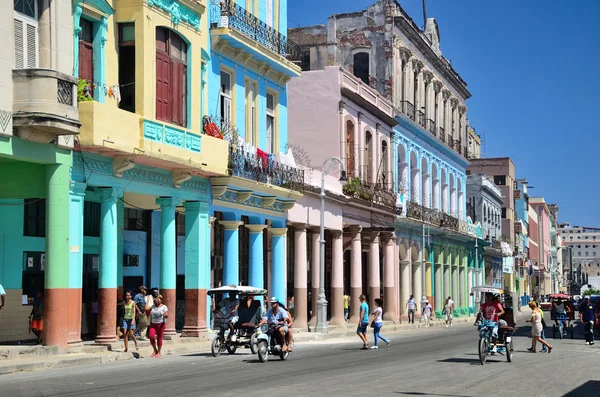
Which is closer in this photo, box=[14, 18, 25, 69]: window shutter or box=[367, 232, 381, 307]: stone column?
box=[14, 18, 25, 69]: window shutter

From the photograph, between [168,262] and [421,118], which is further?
[421,118]

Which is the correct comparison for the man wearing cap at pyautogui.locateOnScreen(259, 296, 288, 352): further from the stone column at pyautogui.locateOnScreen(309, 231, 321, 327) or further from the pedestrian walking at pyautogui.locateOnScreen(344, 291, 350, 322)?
the pedestrian walking at pyautogui.locateOnScreen(344, 291, 350, 322)

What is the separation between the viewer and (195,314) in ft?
96.6

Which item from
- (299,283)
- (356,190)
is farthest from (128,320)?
(356,190)

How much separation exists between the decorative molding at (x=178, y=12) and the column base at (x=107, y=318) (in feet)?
25.0

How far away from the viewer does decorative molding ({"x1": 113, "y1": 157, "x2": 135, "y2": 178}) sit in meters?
25.0

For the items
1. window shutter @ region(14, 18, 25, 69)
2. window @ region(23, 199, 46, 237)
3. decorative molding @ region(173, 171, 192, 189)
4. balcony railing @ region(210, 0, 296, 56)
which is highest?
balcony railing @ region(210, 0, 296, 56)

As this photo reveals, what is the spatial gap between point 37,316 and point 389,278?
87.4 feet

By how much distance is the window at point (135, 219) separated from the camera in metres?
30.9

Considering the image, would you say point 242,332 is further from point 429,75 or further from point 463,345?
point 429,75

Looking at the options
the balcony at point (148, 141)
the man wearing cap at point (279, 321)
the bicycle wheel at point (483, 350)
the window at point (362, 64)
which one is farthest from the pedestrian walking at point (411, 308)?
the bicycle wheel at point (483, 350)

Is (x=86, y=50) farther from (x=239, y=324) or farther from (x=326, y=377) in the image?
(x=326, y=377)

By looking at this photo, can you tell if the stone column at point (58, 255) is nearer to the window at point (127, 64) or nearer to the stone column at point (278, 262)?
the window at point (127, 64)

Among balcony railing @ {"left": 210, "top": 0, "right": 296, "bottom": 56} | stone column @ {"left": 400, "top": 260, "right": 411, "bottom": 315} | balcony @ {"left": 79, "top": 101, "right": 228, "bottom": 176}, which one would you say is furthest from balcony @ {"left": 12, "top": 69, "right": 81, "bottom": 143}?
stone column @ {"left": 400, "top": 260, "right": 411, "bottom": 315}
